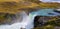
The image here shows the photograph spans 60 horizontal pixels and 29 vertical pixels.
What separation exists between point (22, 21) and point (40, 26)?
143mm

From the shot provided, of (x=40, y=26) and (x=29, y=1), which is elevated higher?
(x=29, y=1)

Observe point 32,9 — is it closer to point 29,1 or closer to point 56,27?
point 29,1

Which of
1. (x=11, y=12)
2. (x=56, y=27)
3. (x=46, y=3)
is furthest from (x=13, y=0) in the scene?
(x=56, y=27)

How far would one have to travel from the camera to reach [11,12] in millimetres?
792

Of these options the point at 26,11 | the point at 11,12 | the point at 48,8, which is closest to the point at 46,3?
the point at 48,8

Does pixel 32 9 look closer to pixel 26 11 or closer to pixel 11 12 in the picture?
pixel 26 11

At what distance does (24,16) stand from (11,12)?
11cm

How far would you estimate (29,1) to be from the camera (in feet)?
2.69

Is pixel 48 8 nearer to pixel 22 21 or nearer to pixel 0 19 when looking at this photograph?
pixel 22 21

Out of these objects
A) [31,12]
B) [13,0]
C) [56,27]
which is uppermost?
[13,0]

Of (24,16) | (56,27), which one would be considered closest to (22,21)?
(24,16)

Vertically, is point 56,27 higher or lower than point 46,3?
lower

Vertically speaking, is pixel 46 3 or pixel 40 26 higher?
pixel 46 3

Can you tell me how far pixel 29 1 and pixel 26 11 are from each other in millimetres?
85
